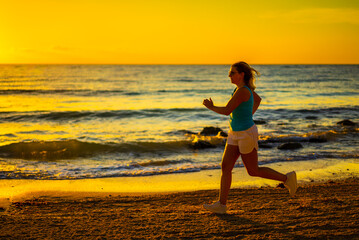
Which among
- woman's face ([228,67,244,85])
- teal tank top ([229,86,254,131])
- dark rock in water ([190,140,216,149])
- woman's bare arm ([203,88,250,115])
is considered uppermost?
woman's face ([228,67,244,85])

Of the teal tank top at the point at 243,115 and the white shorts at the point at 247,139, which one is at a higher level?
the teal tank top at the point at 243,115

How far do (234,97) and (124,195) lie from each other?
3003mm

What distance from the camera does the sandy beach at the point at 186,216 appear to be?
4.05 meters

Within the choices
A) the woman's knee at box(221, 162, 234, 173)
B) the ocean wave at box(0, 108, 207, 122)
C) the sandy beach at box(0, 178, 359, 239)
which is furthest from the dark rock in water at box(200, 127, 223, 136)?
the woman's knee at box(221, 162, 234, 173)

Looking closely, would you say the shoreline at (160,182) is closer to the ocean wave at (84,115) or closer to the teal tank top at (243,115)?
the teal tank top at (243,115)

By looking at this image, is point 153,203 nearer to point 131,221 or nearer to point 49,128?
point 131,221

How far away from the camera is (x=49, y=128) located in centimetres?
1575

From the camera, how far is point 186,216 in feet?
15.4

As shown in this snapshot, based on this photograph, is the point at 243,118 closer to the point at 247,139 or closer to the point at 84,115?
the point at 247,139

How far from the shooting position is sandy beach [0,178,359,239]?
Result: 405 cm

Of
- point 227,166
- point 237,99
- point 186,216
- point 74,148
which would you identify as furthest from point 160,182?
point 74,148

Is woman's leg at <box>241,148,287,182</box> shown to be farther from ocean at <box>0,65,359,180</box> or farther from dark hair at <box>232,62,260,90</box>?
Result: ocean at <box>0,65,359,180</box>

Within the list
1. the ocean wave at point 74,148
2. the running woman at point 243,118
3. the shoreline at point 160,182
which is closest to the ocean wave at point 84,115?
the ocean wave at point 74,148

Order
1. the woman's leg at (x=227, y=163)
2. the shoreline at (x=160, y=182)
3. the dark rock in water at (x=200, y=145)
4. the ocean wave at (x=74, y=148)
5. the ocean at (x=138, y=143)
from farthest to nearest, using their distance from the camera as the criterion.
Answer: the dark rock in water at (x=200, y=145)
the ocean wave at (x=74, y=148)
the ocean at (x=138, y=143)
the shoreline at (x=160, y=182)
the woman's leg at (x=227, y=163)
